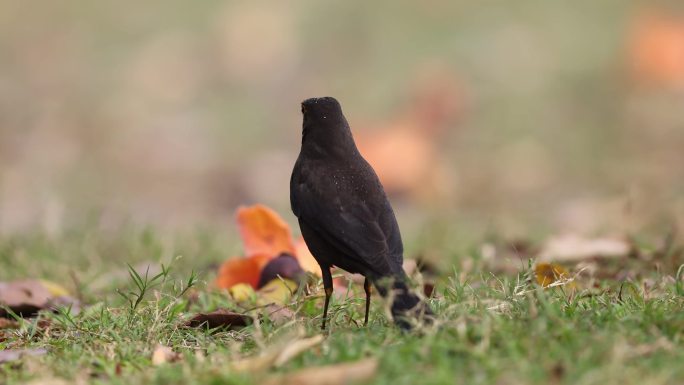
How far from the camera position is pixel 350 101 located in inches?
442

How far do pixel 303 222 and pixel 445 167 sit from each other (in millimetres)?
6526

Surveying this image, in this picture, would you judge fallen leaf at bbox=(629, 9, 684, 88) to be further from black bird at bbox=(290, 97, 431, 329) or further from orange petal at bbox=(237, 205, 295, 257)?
black bird at bbox=(290, 97, 431, 329)

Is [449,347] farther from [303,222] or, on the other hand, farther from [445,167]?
[445,167]

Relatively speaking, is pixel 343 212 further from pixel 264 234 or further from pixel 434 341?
pixel 264 234

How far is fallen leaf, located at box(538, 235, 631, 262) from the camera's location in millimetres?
5230

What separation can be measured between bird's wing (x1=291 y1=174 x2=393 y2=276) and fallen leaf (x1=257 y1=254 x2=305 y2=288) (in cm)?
94

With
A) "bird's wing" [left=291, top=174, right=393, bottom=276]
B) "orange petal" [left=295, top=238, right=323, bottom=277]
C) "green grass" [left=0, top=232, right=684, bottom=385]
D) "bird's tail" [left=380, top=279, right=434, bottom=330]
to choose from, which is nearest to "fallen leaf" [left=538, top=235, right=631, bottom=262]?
"green grass" [left=0, top=232, right=684, bottom=385]

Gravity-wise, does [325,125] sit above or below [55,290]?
above

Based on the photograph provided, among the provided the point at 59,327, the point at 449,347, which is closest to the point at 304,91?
the point at 59,327

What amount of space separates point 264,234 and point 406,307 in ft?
5.73

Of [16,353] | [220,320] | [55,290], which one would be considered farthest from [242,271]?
[16,353]

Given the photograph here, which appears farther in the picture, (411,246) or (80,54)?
(80,54)

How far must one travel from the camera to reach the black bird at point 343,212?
343cm

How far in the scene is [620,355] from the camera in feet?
8.84
